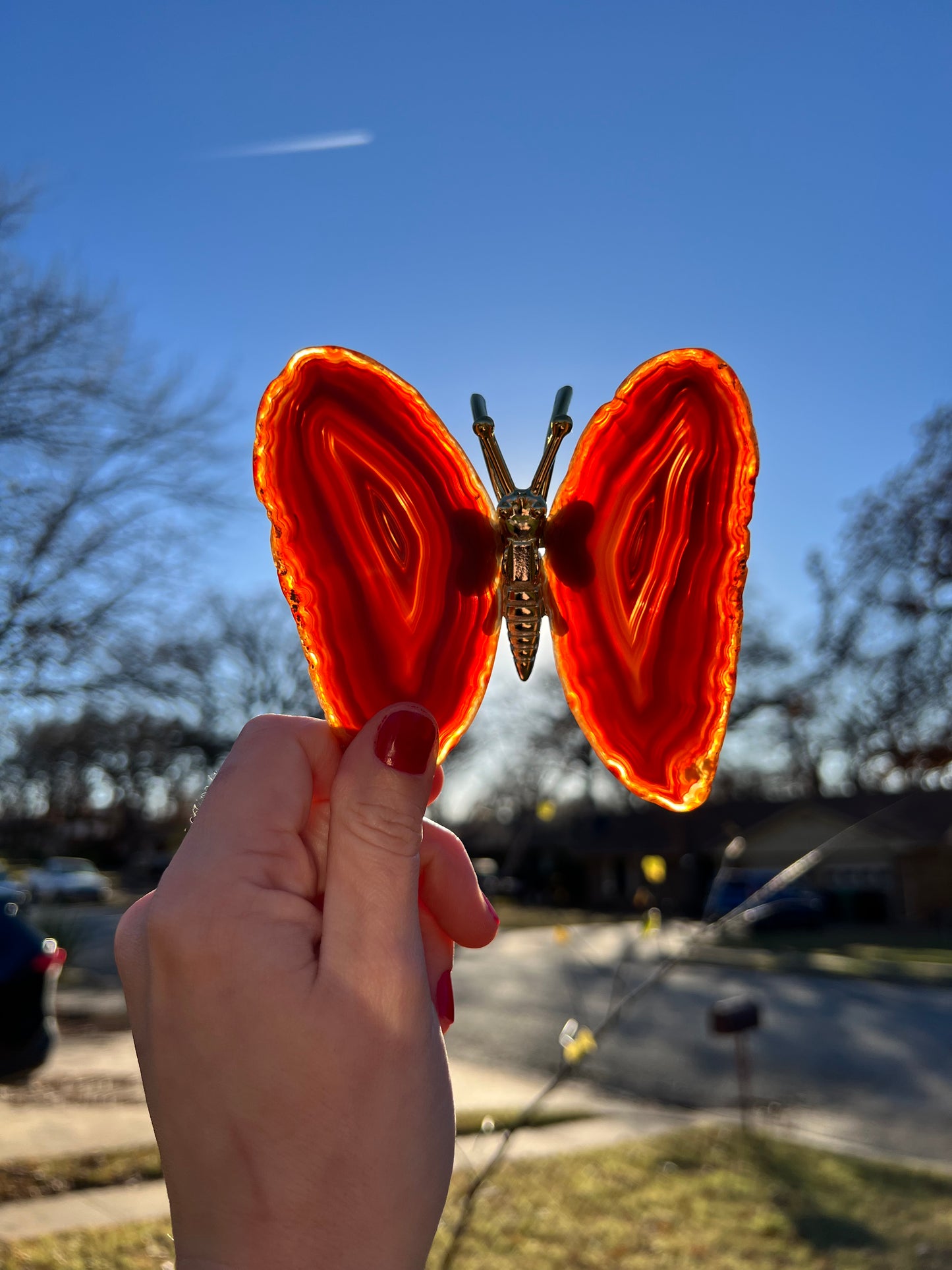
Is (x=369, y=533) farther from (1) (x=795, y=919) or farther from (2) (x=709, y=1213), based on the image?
(1) (x=795, y=919)

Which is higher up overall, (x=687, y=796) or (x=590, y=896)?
(x=687, y=796)

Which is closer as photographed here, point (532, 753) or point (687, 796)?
point (687, 796)

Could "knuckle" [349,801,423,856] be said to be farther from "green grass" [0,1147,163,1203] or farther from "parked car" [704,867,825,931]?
"parked car" [704,867,825,931]

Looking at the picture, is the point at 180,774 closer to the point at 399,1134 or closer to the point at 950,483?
the point at 950,483

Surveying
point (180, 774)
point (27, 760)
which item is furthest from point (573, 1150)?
point (180, 774)

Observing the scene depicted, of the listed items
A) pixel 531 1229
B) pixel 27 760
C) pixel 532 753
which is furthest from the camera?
pixel 532 753

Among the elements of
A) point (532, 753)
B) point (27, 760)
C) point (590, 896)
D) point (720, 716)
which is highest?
point (720, 716)

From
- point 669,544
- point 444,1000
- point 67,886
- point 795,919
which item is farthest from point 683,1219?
point 67,886
